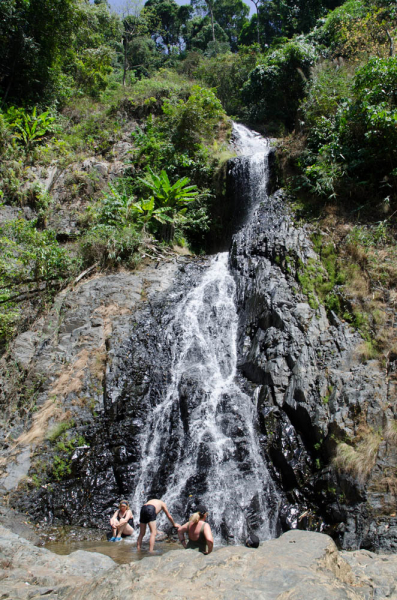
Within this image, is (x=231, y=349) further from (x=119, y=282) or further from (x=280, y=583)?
(x=280, y=583)

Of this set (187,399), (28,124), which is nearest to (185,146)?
(28,124)

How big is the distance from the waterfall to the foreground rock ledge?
2.36 meters

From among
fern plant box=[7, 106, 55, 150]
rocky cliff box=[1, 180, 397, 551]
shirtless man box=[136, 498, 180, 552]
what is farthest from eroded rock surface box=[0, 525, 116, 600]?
fern plant box=[7, 106, 55, 150]

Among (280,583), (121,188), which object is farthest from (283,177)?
(280,583)

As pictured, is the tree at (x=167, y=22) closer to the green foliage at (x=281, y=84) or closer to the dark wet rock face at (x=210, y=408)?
the green foliage at (x=281, y=84)

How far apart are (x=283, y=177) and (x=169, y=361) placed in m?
8.13

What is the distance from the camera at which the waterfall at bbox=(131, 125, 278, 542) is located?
6316 mm

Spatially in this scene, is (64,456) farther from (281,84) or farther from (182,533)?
(281,84)

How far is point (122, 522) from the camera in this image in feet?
20.3

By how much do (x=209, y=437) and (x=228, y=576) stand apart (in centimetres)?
415

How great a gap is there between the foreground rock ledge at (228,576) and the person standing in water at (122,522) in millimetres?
2145

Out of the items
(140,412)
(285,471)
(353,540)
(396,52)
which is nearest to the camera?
(353,540)

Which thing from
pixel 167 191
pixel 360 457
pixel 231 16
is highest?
pixel 231 16

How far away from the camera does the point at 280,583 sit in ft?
9.61
